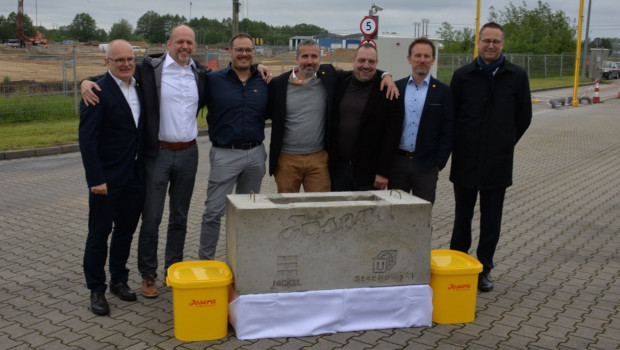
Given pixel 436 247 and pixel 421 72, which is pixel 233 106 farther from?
pixel 436 247

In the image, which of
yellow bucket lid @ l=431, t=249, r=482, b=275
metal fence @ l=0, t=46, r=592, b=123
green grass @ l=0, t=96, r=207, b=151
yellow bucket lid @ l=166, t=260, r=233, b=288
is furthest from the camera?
metal fence @ l=0, t=46, r=592, b=123

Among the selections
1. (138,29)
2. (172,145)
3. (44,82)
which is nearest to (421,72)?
(172,145)

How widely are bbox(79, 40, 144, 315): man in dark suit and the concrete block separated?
865 mm

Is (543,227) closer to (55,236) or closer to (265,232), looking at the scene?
(265,232)

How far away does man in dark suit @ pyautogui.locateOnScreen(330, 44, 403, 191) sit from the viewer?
5.05 meters

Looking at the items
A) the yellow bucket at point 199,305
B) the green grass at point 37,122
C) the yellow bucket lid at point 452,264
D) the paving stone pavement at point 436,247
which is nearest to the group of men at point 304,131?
the paving stone pavement at point 436,247

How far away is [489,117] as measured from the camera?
205 inches

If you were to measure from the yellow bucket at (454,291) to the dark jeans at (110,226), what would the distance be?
235 centimetres

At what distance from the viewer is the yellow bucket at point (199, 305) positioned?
4273 mm

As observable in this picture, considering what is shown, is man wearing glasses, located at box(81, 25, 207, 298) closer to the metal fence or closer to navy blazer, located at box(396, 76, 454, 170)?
navy blazer, located at box(396, 76, 454, 170)

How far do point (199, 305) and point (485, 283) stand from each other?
2547mm

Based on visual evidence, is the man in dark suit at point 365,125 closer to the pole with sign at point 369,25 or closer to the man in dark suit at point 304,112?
the man in dark suit at point 304,112

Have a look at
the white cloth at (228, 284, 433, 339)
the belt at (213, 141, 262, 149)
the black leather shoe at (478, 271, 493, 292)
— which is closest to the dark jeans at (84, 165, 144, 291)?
the belt at (213, 141, 262, 149)

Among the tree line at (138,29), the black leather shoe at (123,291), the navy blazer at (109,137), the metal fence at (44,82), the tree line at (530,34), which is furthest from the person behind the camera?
the tree line at (138,29)
